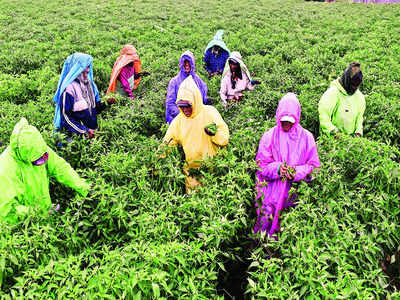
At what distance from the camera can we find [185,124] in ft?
13.9

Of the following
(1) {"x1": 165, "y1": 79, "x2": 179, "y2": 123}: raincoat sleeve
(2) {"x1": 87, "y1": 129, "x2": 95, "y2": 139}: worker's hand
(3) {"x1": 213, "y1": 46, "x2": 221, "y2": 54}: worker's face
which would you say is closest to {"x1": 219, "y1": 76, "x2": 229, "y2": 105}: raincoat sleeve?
(1) {"x1": 165, "y1": 79, "x2": 179, "y2": 123}: raincoat sleeve

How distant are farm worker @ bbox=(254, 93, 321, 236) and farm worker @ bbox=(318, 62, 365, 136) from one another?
1.03 meters

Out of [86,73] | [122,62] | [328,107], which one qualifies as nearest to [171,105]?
[86,73]

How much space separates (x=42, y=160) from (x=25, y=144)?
26 cm

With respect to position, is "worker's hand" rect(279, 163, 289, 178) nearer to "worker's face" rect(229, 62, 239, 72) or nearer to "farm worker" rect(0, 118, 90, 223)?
"farm worker" rect(0, 118, 90, 223)

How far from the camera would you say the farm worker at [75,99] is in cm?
446

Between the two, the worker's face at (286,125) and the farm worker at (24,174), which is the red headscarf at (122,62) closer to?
the farm worker at (24,174)

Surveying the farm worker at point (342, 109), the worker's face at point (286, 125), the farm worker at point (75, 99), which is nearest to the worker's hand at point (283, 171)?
the worker's face at point (286, 125)

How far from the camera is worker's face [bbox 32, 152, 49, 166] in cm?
325

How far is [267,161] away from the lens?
3795mm

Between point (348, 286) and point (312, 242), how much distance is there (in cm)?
42

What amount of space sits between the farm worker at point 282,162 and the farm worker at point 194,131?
720 millimetres

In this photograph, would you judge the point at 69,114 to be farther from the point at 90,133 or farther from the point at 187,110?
the point at 187,110

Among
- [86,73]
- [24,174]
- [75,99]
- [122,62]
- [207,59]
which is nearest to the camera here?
[24,174]
